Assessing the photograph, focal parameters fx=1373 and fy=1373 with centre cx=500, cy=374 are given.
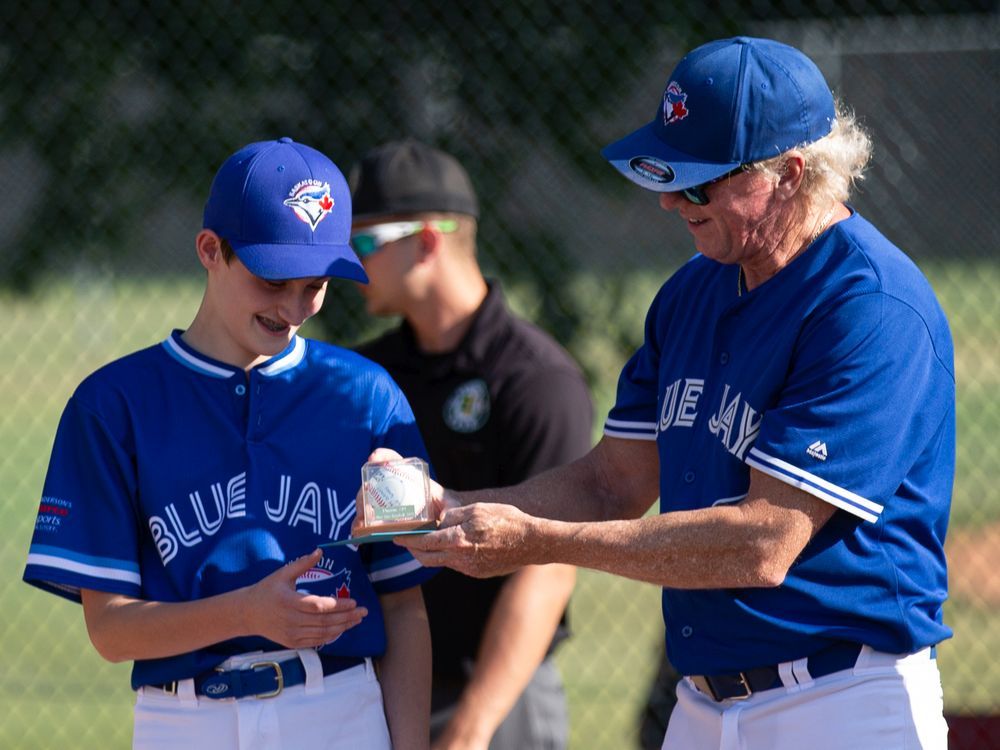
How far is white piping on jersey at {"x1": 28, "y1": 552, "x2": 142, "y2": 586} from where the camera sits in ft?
7.55

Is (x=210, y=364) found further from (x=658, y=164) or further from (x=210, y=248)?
(x=658, y=164)

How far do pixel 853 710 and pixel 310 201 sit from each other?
129 centimetres

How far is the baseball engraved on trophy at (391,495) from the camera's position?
2.21 m

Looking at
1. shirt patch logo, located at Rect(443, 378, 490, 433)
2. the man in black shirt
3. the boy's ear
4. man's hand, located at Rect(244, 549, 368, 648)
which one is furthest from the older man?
shirt patch logo, located at Rect(443, 378, 490, 433)

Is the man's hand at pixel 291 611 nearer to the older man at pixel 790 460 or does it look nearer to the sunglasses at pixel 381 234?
the older man at pixel 790 460

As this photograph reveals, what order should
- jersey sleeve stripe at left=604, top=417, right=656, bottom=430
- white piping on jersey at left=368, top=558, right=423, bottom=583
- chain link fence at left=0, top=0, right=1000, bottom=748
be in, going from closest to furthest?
white piping on jersey at left=368, top=558, right=423, bottom=583
jersey sleeve stripe at left=604, top=417, right=656, bottom=430
chain link fence at left=0, top=0, right=1000, bottom=748

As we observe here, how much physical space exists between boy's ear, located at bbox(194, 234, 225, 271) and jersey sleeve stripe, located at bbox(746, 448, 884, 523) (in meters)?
1.02

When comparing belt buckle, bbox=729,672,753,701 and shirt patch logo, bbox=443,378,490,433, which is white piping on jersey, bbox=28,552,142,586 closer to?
belt buckle, bbox=729,672,753,701

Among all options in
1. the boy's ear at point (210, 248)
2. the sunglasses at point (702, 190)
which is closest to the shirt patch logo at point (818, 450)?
the sunglasses at point (702, 190)

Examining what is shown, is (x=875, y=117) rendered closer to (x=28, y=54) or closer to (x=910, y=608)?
(x=28, y=54)

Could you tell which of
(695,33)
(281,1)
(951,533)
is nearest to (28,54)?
(281,1)

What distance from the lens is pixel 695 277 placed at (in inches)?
108

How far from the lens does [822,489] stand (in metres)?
2.27

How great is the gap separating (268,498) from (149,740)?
1.52 feet
